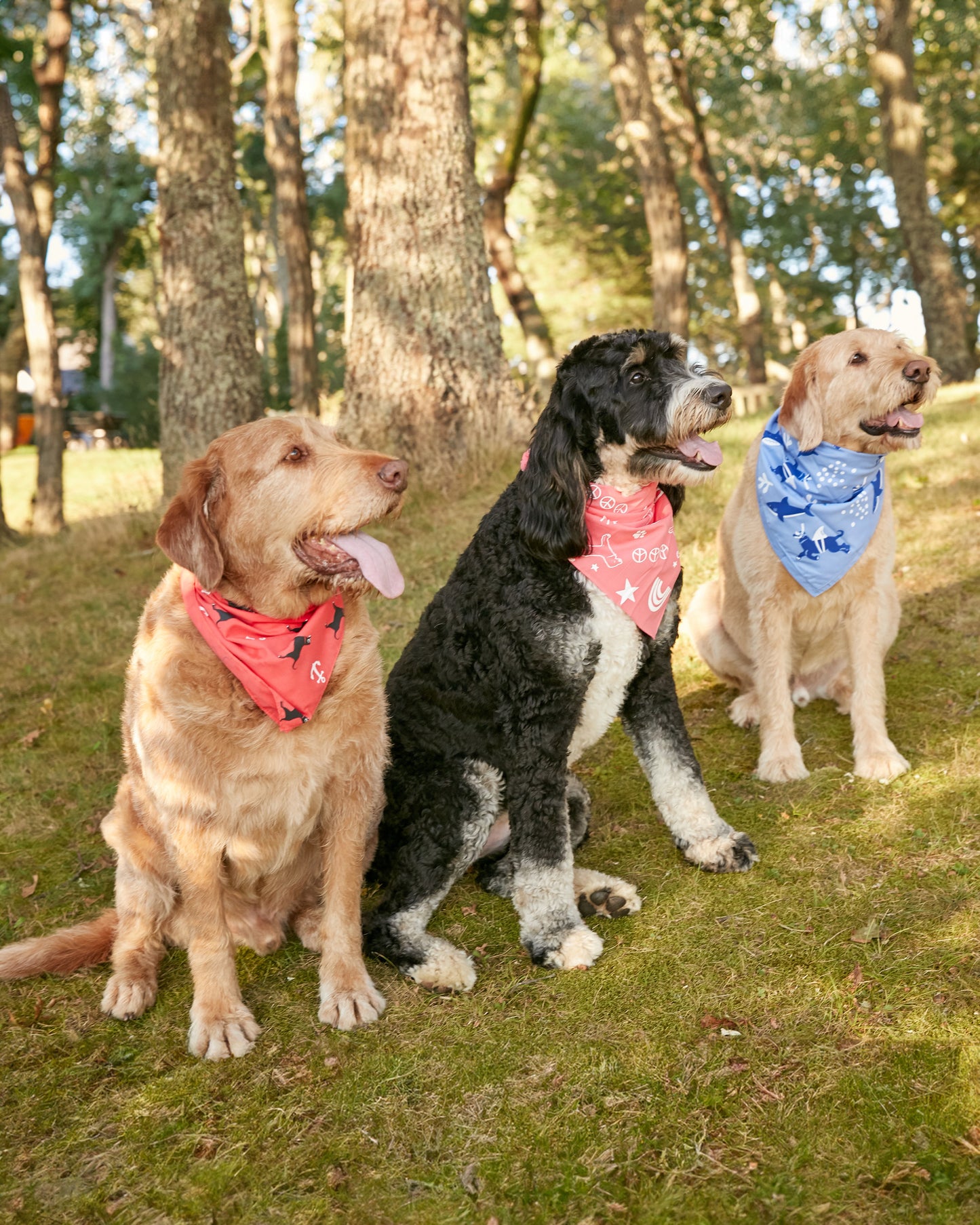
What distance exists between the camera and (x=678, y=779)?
3906 mm

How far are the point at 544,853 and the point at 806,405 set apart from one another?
8.47ft

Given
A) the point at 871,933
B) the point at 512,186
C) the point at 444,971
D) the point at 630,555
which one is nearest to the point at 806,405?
the point at 630,555

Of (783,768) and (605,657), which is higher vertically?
(605,657)

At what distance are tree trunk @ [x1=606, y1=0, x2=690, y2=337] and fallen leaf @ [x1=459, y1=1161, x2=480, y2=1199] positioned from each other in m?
12.2

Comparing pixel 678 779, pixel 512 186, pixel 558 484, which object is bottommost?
pixel 678 779

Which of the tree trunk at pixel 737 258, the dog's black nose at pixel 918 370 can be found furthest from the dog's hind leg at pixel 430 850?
the tree trunk at pixel 737 258

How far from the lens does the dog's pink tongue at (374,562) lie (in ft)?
10.5

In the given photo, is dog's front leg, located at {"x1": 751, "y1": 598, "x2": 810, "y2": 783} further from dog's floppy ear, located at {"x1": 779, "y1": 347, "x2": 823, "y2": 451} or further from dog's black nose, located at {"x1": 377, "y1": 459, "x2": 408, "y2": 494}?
dog's black nose, located at {"x1": 377, "y1": 459, "x2": 408, "y2": 494}

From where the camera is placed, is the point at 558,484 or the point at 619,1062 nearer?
the point at 619,1062

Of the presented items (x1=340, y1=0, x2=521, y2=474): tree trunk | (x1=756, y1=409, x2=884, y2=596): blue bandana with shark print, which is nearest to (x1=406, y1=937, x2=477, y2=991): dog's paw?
(x1=756, y1=409, x2=884, y2=596): blue bandana with shark print

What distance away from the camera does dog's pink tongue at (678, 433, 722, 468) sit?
11.6 feet

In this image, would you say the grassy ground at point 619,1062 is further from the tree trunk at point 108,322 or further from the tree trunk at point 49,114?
the tree trunk at point 108,322

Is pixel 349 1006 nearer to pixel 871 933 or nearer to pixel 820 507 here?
pixel 871 933

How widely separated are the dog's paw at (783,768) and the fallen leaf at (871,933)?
1.31 metres
